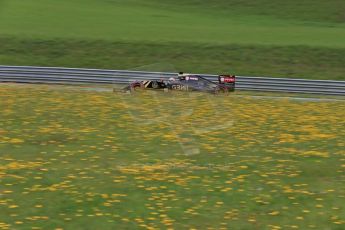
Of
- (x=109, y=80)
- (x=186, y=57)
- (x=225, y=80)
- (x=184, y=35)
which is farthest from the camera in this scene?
(x=184, y=35)

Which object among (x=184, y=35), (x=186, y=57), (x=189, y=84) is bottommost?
(x=189, y=84)

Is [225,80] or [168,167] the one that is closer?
[168,167]

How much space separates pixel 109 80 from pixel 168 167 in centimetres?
1391

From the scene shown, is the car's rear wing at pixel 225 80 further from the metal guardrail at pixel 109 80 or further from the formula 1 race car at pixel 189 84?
the metal guardrail at pixel 109 80

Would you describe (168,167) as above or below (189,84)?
below

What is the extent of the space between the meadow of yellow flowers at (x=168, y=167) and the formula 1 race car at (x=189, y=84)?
87cm

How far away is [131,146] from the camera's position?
11.9 m

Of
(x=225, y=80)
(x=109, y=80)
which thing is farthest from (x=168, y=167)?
(x=109, y=80)

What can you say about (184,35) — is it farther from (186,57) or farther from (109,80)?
(109,80)

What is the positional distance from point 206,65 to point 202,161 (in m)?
16.1

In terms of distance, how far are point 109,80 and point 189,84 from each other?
6755mm

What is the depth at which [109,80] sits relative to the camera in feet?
78.1

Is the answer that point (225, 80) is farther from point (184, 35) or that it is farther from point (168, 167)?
point (184, 35)

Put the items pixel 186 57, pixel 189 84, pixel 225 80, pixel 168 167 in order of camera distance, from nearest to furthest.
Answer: pixel 168 167
pixel 189 84
pixel 225 80
pixel 186 57
